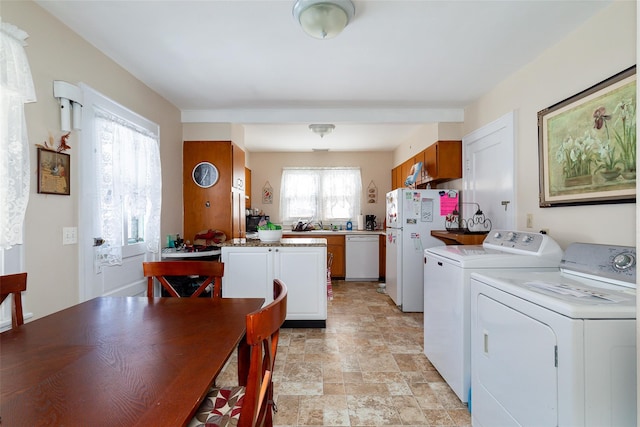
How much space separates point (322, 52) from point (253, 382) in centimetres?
224

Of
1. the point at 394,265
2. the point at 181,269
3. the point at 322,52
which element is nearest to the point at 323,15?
the point at 322,52

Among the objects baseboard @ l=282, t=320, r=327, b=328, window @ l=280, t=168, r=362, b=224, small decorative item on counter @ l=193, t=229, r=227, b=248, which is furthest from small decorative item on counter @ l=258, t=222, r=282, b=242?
window @ l=280, t=168, r=362, b=224

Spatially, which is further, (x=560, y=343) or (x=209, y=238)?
(x=209, y=238)

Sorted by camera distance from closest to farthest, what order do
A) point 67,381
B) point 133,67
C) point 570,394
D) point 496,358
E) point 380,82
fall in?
point 67,381 → point 570,394 → point 496,358 → point 133,67 → point 380,82

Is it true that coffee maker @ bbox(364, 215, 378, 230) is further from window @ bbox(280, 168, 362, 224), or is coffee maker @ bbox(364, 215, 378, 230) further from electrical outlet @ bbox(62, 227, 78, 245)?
electrical outlet @ bbox(62, 227, 78, 245)

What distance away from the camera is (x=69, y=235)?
1.89 m

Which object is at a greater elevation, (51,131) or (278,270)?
(51,131)

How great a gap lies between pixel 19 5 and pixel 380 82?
8.29 ft

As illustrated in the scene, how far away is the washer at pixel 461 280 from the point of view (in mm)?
1744

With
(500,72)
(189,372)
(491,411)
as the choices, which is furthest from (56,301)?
(500,72)

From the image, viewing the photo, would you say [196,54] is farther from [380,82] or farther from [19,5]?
[380,82]

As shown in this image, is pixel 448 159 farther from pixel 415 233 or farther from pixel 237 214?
pixel 237 214

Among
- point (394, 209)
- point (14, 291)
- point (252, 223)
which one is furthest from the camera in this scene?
→ point (252, 223)

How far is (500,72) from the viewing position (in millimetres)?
2559
